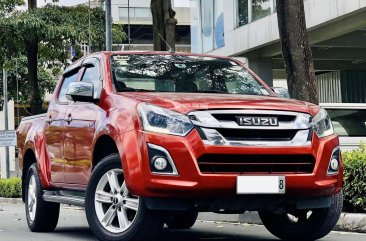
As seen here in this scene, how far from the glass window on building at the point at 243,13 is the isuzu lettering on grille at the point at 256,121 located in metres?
21.0

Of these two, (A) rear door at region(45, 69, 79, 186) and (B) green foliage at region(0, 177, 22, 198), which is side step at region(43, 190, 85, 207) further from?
(B) green foliage at region(0, 177, 22, 198)

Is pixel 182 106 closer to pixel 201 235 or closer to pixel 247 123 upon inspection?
pixel 247 123

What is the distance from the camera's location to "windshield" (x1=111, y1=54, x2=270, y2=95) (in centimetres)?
749

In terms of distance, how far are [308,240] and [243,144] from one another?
1.57 m

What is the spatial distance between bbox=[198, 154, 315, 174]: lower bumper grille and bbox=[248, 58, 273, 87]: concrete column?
22658mm

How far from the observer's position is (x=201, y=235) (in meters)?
8.59

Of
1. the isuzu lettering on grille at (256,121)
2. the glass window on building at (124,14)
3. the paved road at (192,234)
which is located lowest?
the paved road at (192,234)

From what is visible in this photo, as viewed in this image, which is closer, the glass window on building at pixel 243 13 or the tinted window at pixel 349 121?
the tinted window at pixel 349 121

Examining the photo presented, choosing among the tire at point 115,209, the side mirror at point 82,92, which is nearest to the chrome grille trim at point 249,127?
the tire at point 115,209

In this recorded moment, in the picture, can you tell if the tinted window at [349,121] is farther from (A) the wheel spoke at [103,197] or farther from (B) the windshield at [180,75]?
(A) the wheel spoke at [103,197]

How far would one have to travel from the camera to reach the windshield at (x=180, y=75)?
7.49 meters

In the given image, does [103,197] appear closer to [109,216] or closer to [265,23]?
[109,216]

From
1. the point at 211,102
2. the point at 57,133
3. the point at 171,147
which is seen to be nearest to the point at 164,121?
the point at 171,147

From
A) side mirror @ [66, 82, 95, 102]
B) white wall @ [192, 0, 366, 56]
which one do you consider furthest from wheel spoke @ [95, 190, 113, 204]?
white wall @ [192, 0, 366, 56]
